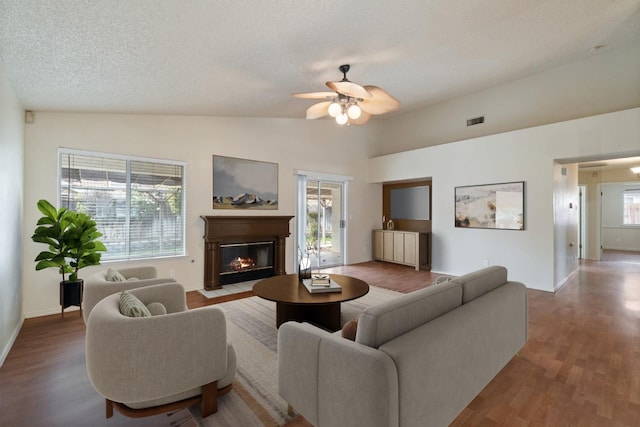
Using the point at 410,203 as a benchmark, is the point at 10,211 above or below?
below

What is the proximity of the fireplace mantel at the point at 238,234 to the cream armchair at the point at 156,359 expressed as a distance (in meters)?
3.06

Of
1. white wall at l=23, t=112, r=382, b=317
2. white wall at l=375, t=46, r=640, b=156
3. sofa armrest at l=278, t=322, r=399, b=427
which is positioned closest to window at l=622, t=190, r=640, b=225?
white wall at l=375, t=46, r=640, b=156

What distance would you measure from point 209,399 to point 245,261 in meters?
3.72

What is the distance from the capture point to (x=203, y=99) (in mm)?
3930

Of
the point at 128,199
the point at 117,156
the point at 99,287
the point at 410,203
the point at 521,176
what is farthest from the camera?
the point at 410,203

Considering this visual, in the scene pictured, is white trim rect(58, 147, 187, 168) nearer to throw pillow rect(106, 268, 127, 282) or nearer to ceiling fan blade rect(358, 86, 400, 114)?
throw pillow rect(106, 268, 127, 282)

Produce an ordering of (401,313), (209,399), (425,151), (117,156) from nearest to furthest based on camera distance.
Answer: (401,313), (209,399), (117,156), (425,151)

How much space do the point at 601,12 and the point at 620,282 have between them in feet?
15.3

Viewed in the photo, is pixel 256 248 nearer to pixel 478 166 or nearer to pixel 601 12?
pixel 478 166

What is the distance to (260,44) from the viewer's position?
268 cm

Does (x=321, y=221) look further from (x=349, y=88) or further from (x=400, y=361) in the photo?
(x=400, y=361)

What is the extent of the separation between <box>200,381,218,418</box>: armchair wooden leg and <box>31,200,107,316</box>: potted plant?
8.64 feet

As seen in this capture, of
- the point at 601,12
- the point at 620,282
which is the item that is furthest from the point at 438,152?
the point at 620,282

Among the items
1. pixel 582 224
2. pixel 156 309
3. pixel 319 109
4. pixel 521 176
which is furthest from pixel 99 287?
pixel 582 224
